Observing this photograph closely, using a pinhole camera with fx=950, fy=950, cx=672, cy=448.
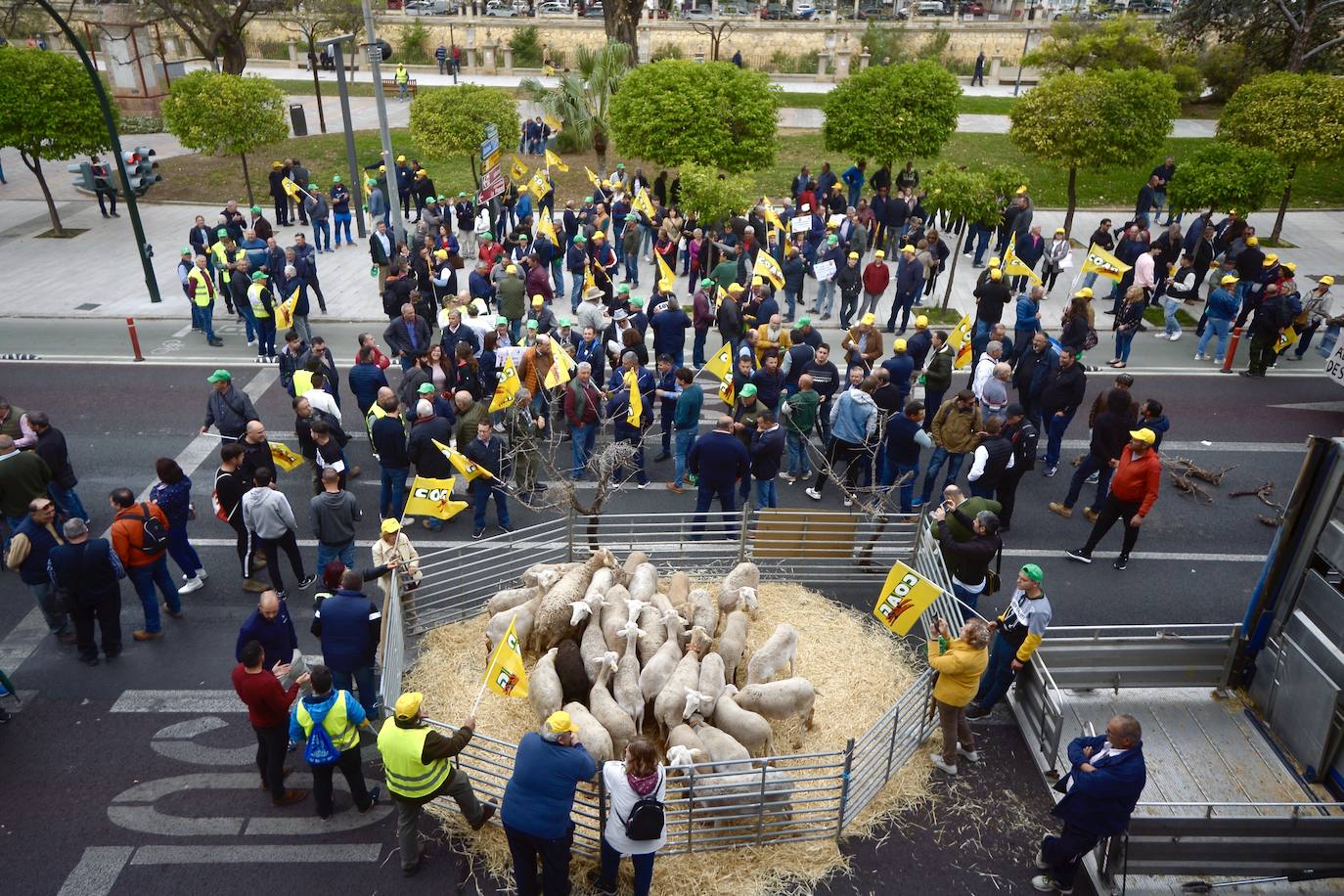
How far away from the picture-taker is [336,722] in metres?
7.83

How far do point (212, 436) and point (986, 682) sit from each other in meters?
12.1

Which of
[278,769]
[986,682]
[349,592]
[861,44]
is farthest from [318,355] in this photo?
[861,44]

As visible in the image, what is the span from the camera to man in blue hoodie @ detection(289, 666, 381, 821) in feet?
25.4

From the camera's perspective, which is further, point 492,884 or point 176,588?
point 176,588

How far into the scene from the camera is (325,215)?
79.8ft

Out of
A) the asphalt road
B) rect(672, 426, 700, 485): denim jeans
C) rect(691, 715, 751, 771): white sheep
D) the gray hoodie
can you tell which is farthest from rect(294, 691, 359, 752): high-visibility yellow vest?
rect(672, 426, 700, 485): denim jeans

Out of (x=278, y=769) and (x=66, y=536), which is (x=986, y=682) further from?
(x=66, y=536)

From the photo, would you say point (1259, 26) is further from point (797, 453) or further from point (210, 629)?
point (210, 629)

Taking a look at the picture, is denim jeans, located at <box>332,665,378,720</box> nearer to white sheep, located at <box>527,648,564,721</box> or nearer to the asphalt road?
the asphalt road

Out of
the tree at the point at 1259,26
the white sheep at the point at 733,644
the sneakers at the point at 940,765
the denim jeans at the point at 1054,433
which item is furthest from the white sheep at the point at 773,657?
the tree at the point at 1259,26

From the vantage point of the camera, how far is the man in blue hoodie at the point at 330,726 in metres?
7.75

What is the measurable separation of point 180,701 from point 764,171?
26.2m

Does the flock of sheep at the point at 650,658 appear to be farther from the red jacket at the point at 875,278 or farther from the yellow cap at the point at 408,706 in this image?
the red jacket at the point at 875,278

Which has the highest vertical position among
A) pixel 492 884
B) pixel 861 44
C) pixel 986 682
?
pixel 861 44
